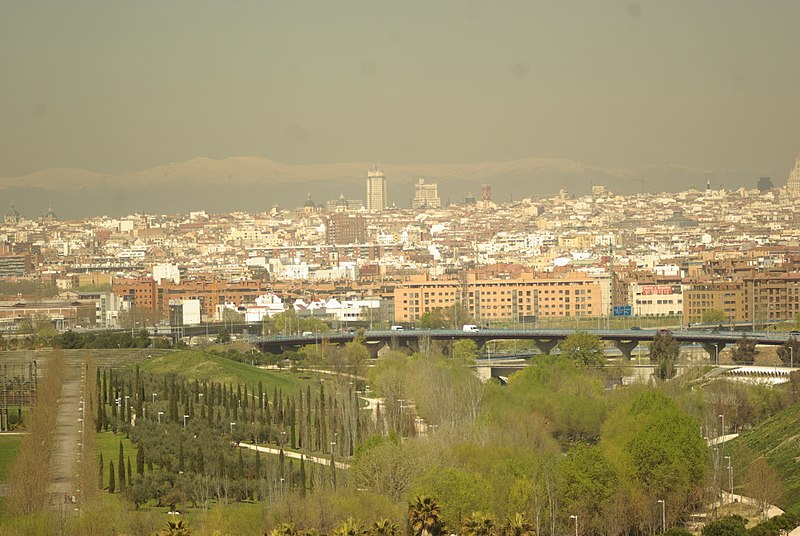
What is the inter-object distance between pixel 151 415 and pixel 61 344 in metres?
26.0

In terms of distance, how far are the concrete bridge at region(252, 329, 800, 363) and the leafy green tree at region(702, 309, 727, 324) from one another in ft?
49.7

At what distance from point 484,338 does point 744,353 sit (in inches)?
615

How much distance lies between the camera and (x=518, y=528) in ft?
95.6

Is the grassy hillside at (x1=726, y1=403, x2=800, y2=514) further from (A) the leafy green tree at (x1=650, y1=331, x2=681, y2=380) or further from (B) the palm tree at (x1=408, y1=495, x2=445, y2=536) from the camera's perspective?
(A) the leafy green tree at (x1=650, y1=331, x2=681, y2=380)

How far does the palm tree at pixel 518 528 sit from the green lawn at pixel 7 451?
12.2 m

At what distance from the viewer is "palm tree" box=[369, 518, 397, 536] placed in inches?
1144

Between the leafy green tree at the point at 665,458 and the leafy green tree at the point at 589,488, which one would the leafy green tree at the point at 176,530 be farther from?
the leafy green tree at the point at 665,458

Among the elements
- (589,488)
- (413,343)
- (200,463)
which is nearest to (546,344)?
(413,343)

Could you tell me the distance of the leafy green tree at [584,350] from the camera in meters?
65.1

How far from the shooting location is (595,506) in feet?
111

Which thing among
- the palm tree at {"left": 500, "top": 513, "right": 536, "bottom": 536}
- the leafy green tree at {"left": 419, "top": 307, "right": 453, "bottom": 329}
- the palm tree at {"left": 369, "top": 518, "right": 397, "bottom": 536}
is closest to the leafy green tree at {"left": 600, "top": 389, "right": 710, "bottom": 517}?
A: the palm tree at {"left": 500, "top": 513, "right": 536, "bottom": 536}

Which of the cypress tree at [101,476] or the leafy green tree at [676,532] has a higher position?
the cypress tree at [101,476]

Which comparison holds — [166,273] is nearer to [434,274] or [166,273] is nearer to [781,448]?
[434,274]

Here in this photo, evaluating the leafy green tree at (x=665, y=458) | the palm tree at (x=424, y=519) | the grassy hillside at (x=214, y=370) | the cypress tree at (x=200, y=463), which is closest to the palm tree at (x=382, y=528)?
the palm tree at (x=424, y=519)
